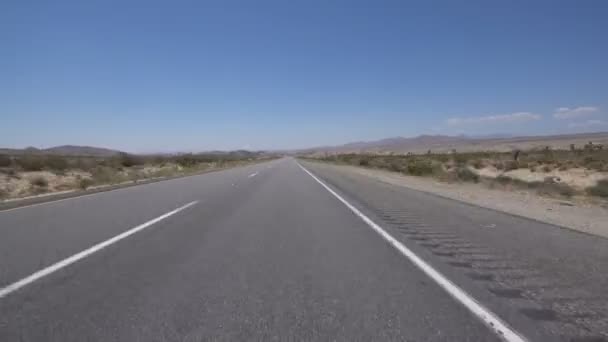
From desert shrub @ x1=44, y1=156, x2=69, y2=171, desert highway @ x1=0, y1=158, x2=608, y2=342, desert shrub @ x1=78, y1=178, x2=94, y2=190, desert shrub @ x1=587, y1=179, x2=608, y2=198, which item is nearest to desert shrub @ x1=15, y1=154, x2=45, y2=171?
desert shrub @ x1=44, y1=156, x2=69, y2=171

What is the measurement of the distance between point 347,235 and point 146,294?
4.61 meters

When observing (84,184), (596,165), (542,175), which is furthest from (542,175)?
(84,184)

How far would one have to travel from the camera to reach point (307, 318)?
4.13 metres

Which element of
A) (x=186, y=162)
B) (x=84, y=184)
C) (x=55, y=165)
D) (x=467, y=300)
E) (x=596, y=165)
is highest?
(x=55, y=165)

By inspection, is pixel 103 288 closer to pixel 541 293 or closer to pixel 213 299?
pixel 213 299

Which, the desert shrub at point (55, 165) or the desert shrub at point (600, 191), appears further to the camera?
the desert shrub at point (55, 165)

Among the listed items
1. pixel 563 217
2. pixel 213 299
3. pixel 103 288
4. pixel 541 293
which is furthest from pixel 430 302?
pixel 563 217

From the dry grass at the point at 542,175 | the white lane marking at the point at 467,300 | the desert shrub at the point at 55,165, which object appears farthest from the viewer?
the desert shrub at the point at 55,165

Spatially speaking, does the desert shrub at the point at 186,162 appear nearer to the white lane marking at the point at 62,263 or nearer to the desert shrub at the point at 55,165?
the desert shrub at the point at 55,165

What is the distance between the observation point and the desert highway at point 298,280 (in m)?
3.89

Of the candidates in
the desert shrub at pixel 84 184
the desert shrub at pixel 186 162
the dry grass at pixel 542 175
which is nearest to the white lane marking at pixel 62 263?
the desert shrub at pixel 84 184

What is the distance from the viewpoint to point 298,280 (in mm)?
5418

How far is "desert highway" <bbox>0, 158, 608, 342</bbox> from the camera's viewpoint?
12.8ft

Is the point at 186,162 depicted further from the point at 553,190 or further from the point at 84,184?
the point at 553,190
